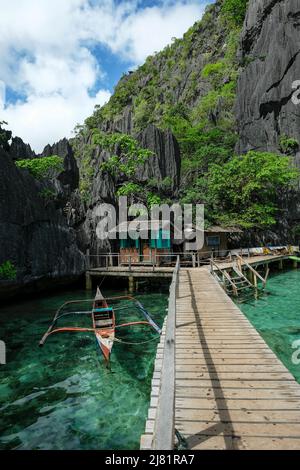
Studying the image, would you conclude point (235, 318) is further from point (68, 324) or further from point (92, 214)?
point (92, 214)

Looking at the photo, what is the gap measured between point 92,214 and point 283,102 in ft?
92.2

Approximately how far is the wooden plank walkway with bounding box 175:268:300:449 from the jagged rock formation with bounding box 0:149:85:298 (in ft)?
44.9

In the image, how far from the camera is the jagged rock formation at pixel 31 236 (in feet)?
56.2

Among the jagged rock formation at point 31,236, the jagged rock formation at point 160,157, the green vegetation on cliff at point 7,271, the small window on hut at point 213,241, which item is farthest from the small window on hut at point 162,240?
the green vegetation on cliff at point 7,271

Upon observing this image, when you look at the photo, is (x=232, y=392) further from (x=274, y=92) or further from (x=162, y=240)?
(x=274, y=92)

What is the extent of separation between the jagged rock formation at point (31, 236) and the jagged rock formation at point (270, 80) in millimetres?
28239

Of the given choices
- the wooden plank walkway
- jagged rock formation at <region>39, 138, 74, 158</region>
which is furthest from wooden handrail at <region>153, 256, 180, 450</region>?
jagged rock formation at <region>39, 138, 74, 158</region>

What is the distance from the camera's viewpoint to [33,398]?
23.2ft

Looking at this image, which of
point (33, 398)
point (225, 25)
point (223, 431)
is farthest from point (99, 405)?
point (225, 25)

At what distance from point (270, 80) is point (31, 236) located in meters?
35.7

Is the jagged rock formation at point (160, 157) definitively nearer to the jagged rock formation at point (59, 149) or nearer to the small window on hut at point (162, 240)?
the jagged rock formation at point (59, 149)

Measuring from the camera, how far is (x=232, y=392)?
13.8 feet

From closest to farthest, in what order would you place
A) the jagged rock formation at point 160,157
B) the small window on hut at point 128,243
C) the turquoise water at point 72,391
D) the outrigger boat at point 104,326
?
the turquoise water at point 72,391 → the outrigger boat at point 104,326 → the small window on hut at point 128,243 → the jagged rock formation at point 160,157

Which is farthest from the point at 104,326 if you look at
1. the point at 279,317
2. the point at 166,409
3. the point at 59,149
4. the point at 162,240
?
the point at 59,149
